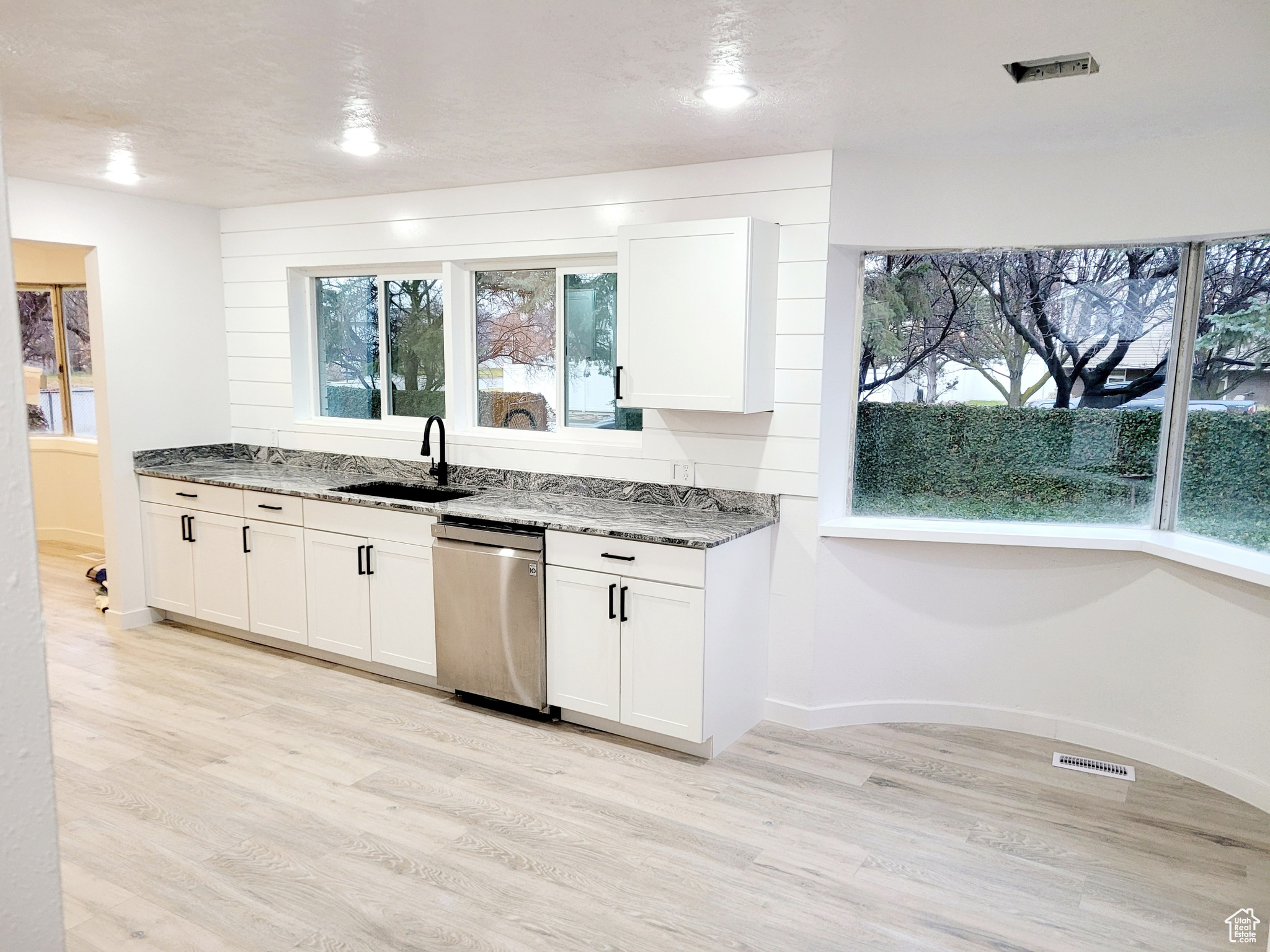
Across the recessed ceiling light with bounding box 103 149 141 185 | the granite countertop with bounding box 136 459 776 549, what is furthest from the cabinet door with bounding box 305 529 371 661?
the recessed ceiling light with bounding box 103 149 141 185

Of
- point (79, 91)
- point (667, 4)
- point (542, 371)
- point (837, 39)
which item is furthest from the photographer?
point (542, 371)

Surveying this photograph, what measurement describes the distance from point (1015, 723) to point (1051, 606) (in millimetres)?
531

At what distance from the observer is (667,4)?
6.77 ft

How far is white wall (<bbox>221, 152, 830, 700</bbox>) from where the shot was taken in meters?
3.58

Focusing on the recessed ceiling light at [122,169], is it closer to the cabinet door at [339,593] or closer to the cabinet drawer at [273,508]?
the cabinet drawer at [273,508]

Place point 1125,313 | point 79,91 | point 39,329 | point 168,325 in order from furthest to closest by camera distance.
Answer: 1. point 39,329
2. point 168,325
3. point 1125,313
4. point 79,91

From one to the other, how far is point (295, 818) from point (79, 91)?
253cm

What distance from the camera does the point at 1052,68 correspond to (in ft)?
8.07

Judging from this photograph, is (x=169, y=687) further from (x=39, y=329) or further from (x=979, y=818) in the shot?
(x=39, y=329)

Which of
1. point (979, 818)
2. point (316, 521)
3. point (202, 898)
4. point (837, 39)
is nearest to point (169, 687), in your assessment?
point (316, 521)

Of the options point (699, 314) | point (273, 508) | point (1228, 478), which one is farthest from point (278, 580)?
point (1228, 478)

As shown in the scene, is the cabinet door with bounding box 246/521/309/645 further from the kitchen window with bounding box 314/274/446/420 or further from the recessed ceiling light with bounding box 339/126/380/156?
the recessed ceiling light with bounding box 339/126/380/156

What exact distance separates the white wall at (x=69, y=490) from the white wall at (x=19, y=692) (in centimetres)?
682

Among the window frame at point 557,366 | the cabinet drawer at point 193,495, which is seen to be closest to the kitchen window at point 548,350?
the window frame at point 557,366
